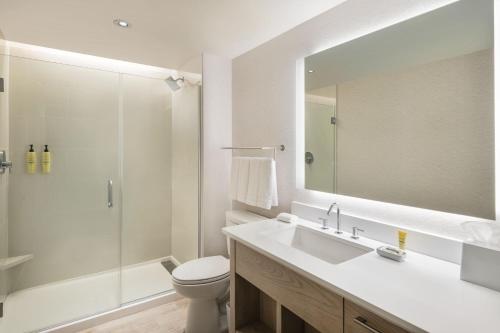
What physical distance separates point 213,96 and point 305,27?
1030 millimetres

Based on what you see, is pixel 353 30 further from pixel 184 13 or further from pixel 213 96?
pixel 213 96

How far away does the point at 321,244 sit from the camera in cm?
155

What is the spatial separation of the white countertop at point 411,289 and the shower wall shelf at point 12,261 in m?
2.22

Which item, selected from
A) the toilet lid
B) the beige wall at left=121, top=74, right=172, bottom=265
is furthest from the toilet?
the beige wall at left=121, top=74, right=172, bottom=265

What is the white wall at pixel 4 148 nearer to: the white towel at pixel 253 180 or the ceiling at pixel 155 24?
the ceiling at pixel 155 24

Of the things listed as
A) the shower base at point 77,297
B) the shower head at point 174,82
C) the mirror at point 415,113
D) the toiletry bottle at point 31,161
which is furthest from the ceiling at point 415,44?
the toiletry bottle at point 31,161

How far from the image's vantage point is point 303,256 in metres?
1.19

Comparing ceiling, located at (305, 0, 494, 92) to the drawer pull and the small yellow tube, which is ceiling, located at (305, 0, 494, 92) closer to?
the small yellow tube

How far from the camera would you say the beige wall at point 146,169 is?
286 cm

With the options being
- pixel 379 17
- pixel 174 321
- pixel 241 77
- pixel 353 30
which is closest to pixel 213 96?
pixel 241 77

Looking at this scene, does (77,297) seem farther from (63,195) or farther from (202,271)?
(202,271)

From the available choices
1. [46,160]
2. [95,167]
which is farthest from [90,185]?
[46,160]

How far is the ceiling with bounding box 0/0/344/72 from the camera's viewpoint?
1631 mm

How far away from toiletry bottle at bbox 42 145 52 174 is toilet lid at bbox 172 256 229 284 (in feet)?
5.23
